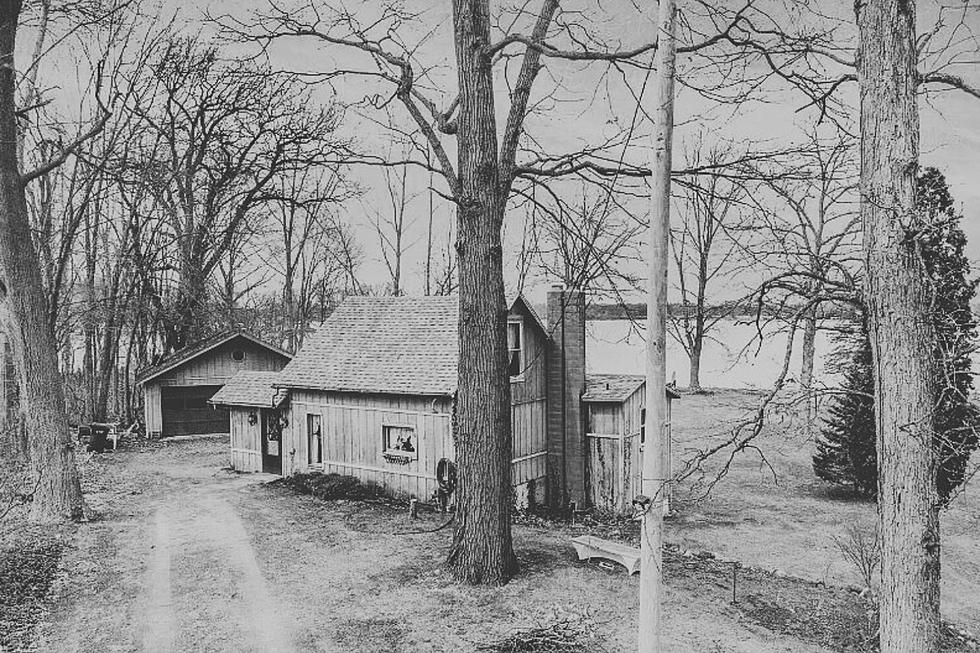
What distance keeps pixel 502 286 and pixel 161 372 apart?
20.7 m

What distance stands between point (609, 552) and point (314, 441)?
9.74 m

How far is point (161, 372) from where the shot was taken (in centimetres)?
2756

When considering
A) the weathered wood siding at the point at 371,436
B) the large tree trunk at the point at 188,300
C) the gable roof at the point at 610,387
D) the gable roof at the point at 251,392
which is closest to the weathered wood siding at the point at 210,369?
the large tree trunk at the point at 188,300

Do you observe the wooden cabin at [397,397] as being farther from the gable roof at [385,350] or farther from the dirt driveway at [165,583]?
the dirt driveway at [165,583]

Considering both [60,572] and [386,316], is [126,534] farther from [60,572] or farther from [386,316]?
[386,316]

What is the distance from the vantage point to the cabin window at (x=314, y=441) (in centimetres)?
1923

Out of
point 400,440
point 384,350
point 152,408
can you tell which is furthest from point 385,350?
point 152,408

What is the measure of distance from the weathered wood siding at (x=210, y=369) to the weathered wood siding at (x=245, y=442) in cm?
721

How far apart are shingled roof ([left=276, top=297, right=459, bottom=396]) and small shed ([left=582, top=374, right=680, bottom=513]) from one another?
140 inches

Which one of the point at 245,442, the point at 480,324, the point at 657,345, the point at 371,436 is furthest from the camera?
the point at 245,442

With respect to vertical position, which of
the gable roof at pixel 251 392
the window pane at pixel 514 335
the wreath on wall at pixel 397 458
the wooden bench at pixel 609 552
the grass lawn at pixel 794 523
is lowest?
the grass lawn at pixel 794 523

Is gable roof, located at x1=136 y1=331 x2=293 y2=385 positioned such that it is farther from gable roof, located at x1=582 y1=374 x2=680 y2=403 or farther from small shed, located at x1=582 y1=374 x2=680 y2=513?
small shed, located at x1=582 y1=374 x2=680 y2=513

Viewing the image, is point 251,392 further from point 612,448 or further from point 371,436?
point 612,448

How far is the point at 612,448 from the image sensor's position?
17.5 meters
